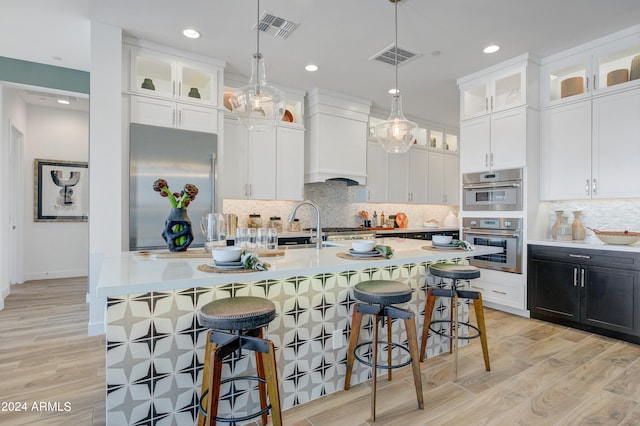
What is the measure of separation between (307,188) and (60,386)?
3730mm

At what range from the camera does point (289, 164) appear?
15.4 ft

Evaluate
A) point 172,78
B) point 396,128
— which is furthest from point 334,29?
point 172,78

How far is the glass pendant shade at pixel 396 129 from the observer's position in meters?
3.00

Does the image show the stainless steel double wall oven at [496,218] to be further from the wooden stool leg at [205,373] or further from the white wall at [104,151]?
the white wall at [104,151]

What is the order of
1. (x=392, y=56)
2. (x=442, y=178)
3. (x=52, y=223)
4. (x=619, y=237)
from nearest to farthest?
(x=619, y=237), (x=392, y=56), (x=52, y=223), (x=442, y=178)

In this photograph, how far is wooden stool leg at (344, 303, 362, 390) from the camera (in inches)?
84.7

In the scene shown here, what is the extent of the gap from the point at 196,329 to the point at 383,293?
1.04m

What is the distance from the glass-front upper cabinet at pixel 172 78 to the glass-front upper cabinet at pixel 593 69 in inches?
150

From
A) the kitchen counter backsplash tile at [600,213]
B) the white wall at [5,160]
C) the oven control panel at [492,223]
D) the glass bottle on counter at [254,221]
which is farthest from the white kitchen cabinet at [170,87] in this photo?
the kitchen counter backsplash tile at [600,213]

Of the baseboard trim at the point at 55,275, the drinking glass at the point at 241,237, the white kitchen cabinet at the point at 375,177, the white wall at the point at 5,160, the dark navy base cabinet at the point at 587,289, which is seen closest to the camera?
the drinking glass at the point at 241,237

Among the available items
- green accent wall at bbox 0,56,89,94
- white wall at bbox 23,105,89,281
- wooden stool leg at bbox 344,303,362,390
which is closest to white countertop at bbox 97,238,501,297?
wooden stool leg at bbox 344,303,362,390

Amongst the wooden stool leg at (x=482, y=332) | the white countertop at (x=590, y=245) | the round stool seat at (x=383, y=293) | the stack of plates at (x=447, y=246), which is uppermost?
the stack of plates at (x=447, y=246)

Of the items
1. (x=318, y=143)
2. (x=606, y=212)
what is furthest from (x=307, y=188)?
(x=606, y=212)

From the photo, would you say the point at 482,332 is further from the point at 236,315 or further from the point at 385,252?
the point at 236,315
